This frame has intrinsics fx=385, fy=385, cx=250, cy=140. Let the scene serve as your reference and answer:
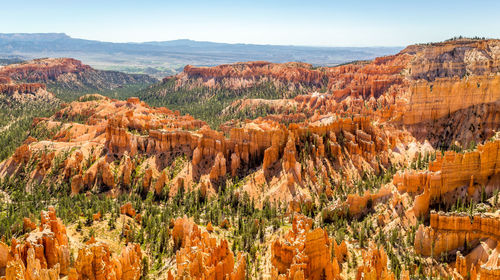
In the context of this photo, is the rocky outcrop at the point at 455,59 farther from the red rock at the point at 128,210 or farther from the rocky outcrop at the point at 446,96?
the red rock at the point at 128,210

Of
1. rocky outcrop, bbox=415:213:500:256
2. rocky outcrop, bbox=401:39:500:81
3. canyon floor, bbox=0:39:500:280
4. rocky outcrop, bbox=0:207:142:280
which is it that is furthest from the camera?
rocky outcrop, bbox=401:39:500:81

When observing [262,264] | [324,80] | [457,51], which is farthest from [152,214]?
[324,80]

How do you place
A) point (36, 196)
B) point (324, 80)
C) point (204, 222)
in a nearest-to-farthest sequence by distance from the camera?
1. point (204, 222)
2. point (36, 196)
3. point (324, 80)

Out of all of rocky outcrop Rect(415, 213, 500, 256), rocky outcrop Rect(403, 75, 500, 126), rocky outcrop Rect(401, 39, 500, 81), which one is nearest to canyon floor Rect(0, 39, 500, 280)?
rocky outcrop Rect(415, 213, 500, 256)

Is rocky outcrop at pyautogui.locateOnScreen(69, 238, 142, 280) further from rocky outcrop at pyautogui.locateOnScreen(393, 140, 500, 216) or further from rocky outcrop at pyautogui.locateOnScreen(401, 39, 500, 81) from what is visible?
rocky outcrop at pyautogui.locateOnScreen(401, 39, 500, 81)

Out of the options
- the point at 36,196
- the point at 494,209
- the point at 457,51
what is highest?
the point at 457,51

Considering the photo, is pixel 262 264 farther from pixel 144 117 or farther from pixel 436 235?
pixel 144 117

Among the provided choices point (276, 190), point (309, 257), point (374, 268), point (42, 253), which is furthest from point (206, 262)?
point (276, 190)

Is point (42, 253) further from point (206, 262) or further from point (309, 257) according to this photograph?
point (309, 257)
